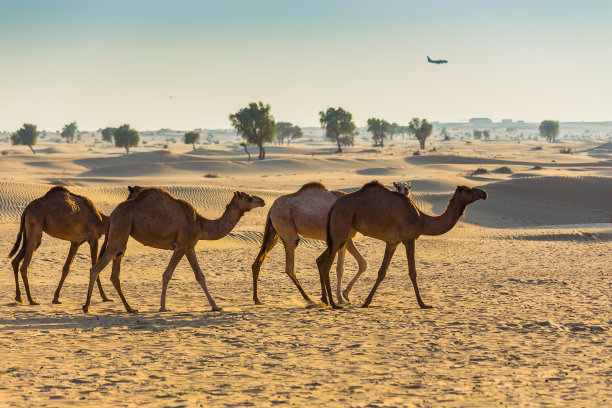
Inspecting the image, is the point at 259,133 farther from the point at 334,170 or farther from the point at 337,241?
the point at 337,241

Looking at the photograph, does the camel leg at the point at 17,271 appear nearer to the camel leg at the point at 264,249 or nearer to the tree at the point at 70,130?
the camel leg at the point at 264,249

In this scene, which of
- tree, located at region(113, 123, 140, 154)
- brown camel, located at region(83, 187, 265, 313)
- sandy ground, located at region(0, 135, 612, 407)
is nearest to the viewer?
sandy ground, located at region(0, 135, 612, 407)

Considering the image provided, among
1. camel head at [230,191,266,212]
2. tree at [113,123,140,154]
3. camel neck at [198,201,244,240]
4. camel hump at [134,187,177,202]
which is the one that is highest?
tree at [113,123,140,154]

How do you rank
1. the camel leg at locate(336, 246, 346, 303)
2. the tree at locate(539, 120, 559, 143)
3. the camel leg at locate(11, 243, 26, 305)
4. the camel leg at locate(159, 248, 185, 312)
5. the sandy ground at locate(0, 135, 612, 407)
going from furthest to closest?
1. the tree at locate(539, 120, 559, 143)
2. the camel leg at locate(336, 246, 346, 303)
3. the camel leg at locate(11, 243, 26, 305)
4. the camel leg at locate(159, 248, 185, 312)
5. the sandy ground at locate(0, 135, 612, 407)

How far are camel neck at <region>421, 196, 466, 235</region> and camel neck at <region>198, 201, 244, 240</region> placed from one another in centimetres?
309

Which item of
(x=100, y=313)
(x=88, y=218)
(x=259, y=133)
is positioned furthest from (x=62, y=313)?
(x=259, y=133)

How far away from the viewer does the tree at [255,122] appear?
7138 centimetres

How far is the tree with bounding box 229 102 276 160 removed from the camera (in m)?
71.4

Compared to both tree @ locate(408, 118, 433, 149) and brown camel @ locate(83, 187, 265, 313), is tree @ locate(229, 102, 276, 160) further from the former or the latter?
brown camel @ locate(83, 187, 265, 313)

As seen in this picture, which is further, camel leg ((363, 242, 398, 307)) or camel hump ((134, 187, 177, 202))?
camel leg ((363, 242, 398, 307))

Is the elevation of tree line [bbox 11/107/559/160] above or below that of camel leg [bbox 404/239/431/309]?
above

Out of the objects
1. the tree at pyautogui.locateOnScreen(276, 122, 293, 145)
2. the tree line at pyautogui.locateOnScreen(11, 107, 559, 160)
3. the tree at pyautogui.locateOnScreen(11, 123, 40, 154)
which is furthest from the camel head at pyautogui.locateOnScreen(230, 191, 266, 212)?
the tree at pyautogui.locateOnScreen(276, 122, 293, 145)

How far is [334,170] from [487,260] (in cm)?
3981

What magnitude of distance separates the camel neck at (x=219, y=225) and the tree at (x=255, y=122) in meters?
60.2
